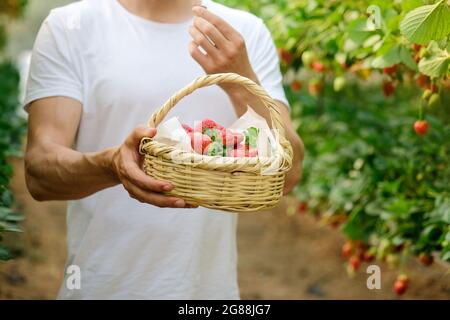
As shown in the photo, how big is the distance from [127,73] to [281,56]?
6.47 feet

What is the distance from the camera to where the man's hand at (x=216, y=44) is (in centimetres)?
195

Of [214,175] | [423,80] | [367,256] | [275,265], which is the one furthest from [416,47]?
[275,265]

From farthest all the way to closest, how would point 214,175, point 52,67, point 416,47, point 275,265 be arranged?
point 275,265 < point 416,47 < point 52,67 < point 214,175

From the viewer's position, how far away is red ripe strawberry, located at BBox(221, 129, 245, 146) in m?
1.87

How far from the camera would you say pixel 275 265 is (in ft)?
17.9

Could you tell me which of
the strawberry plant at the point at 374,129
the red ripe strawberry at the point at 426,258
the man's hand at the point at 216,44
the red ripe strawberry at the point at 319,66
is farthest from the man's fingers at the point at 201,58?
the red ripe strawberry at the point at 319,66

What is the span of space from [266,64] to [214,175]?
2.36ft

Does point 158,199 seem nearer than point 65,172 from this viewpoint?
Yes

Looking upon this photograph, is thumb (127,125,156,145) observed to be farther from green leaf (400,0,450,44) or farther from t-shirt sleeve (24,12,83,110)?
green leaf (400,0,450,44)

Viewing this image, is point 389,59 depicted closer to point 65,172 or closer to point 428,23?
point 428,23

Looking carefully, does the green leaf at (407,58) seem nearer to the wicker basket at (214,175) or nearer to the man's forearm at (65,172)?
the wicker basket at (214,175)

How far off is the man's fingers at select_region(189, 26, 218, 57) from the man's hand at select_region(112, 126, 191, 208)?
31 centimetres

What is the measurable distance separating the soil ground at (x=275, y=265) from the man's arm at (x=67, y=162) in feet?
6.18

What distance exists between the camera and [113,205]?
2.31 meters
